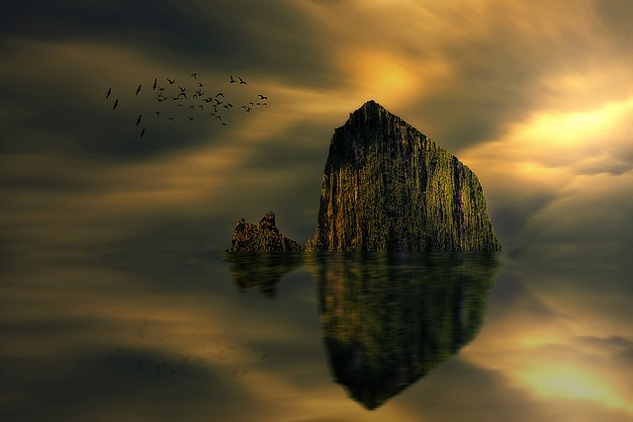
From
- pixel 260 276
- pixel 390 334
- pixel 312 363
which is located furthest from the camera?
pixel 260 276

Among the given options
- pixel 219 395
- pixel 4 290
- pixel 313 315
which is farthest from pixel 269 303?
pixel 4 290

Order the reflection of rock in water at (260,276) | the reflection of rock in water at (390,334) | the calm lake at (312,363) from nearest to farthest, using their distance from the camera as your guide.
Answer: the calm lake at (312,363)
the reflection of rock in water at (390,334)
the reflection of rock in water at (260,276)

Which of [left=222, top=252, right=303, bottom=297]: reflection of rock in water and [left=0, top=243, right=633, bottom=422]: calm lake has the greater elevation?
[left=222, top=252, right=303, bottom=297]: reflection of rock in water

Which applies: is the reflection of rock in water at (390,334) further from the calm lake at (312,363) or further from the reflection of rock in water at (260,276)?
the reflection of rock in water at (260,276)

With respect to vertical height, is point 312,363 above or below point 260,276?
below

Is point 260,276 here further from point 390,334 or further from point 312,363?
point 312,363

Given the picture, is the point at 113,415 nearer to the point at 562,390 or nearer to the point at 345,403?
the point at 345,403

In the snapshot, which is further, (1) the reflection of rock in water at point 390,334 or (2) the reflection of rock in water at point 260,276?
(2) the reflection of rock in water at point 260,276

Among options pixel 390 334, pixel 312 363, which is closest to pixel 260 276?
pixel 390 334

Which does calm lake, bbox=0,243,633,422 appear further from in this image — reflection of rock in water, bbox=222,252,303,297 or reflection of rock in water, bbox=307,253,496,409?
reflection of rock in water, bbox=222,252,303,297

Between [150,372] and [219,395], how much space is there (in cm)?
395

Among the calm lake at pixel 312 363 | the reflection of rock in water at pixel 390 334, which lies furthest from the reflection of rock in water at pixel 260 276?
the calm lake at pixel 312 363

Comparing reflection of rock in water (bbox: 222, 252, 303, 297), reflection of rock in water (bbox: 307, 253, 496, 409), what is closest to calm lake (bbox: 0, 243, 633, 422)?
reflection of rock in water (bbox: 307, 253, 496, 409)

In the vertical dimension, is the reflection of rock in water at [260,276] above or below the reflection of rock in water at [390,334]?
above
